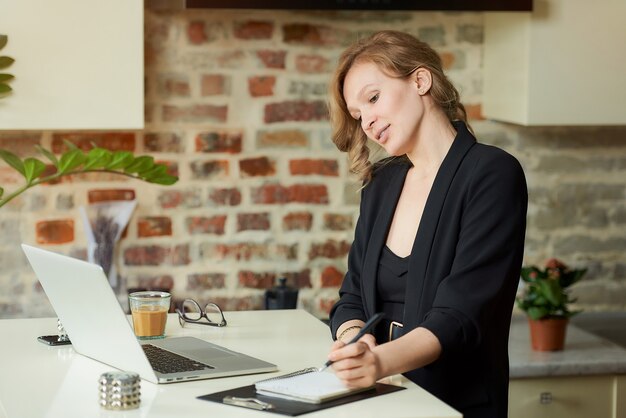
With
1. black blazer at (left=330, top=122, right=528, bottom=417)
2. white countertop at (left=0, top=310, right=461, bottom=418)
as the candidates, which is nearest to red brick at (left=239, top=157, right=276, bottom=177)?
white countertop at (left=0, top=310, right=461, bottom=418)

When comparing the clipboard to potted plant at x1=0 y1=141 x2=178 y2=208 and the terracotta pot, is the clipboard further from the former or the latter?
the terracotta pot

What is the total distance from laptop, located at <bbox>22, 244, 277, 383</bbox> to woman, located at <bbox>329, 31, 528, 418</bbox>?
0.27 metres

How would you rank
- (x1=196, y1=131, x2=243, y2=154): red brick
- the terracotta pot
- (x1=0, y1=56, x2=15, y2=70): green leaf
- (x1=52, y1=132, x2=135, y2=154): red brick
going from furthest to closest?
(x1=196, y1=131, x2=243, y2=154): red brick → (x1=52, y1=132, x2=135, y2=154): red brick → the terracotta pot → (x1=0, y1=56, x2=15, y2=70): green leaf

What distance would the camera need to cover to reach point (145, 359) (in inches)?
77.7

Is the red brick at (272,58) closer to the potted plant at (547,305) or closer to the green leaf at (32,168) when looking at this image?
the green leaf at (32,168)

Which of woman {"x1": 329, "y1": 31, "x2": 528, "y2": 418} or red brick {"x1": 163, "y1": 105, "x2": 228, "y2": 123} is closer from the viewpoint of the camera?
woman {"x1": 329, "y1": 31, "x2": 528, "y2": 418}

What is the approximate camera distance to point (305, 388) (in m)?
1.92

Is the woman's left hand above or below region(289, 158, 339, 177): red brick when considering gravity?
below

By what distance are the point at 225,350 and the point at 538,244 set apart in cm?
194

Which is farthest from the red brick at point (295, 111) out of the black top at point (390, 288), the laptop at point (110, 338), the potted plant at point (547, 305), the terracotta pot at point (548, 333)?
the laptop at point (110, 338)

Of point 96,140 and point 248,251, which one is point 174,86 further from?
point 248,251

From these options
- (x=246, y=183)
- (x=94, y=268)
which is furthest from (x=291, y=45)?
(x=94, y=268)

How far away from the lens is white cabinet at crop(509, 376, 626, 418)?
3318 mm

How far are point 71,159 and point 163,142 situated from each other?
0.64 metres
